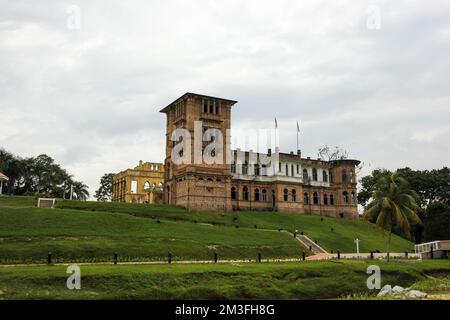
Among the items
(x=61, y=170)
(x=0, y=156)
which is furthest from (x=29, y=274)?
(x=61, y=170)

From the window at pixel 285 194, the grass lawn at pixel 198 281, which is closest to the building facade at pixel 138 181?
the window at pixel 285 194

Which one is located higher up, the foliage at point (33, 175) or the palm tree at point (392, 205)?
the foliage at point (33, 175)

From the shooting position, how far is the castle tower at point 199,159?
6225 centimetres

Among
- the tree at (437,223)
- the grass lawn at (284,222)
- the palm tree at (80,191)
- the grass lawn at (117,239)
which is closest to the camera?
the grass lawn at (117,239)

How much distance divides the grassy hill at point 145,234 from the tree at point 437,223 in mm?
3663

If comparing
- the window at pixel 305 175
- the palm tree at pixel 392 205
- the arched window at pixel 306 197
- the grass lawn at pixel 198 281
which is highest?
the window at pixel 305 175

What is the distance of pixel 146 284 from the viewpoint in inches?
978

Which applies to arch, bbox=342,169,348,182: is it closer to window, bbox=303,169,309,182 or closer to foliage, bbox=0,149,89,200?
window, bbox=303,169,309,182

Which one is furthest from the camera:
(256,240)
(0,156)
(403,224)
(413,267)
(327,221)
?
(0,156)

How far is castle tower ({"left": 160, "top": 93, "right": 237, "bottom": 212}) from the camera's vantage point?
62250mm

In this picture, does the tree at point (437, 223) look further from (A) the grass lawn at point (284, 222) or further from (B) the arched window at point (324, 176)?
(B) the arched window at point (324, 176)
